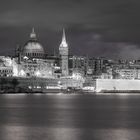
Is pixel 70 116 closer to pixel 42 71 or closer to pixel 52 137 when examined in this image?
pixel 52 137

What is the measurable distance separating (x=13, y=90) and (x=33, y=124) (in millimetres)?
61287

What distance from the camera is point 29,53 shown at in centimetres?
11556

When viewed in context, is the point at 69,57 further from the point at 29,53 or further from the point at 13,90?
the point at 13,90

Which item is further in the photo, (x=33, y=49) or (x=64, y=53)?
(x=64, y=53)

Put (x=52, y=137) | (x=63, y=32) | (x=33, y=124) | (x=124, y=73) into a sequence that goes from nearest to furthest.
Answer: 1. (x=52, y=137)
2. (x=33, y=124)
3. (x=124, y=73)
4. (x=63, y=32)

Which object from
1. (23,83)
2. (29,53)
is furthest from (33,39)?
(23,83)

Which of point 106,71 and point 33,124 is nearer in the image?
point 33,124

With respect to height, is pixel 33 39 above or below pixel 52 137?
above

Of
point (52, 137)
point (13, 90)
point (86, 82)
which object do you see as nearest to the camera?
point (52, 137)

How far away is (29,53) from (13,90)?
106 ft

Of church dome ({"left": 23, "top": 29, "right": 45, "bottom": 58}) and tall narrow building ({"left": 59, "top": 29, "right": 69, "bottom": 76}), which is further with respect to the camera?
church dome ({"left": 23, "top": 29, "right": 45, "bottom": 58})

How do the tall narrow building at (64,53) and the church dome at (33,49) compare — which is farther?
the church dome at (33,49)

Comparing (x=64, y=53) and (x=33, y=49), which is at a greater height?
(x=33, y=49)

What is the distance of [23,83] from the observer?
294ft
